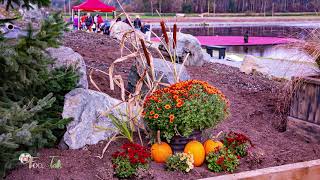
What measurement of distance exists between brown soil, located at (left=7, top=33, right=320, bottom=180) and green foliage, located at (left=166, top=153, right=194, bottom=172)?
0.06 metres

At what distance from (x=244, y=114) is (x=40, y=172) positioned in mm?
3327

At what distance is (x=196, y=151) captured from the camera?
4535 mm

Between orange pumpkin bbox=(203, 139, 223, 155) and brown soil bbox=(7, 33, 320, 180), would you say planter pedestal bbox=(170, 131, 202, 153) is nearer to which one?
orange pumpkin bbox=(203, 139, 223, 155)

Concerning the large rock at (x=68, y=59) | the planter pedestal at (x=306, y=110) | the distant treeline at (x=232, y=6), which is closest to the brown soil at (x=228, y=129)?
the planter pedestal at (x=306, y=110)

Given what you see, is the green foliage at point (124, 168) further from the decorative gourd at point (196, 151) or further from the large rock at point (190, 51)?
the large rock at point (190, 51)

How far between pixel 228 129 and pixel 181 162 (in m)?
1.64

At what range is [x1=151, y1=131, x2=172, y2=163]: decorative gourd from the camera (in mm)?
4582

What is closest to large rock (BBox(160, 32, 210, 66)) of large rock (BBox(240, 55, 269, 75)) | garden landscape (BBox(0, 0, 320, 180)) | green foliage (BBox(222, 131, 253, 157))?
large rock (BBox(240, 55, 269, 75))

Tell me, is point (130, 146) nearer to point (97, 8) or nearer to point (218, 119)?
point (218, 119)

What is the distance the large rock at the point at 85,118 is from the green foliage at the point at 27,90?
0.59 ft

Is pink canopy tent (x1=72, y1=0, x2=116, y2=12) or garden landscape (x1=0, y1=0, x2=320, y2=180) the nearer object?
garden landscape (x1=0, y1=0, x2=320, y2=180)

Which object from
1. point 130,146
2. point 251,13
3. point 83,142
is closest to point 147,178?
point 130,146

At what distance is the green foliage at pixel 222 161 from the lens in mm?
4461

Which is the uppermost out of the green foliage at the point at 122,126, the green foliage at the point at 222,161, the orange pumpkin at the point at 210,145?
the green foliage at the point at 122,126
